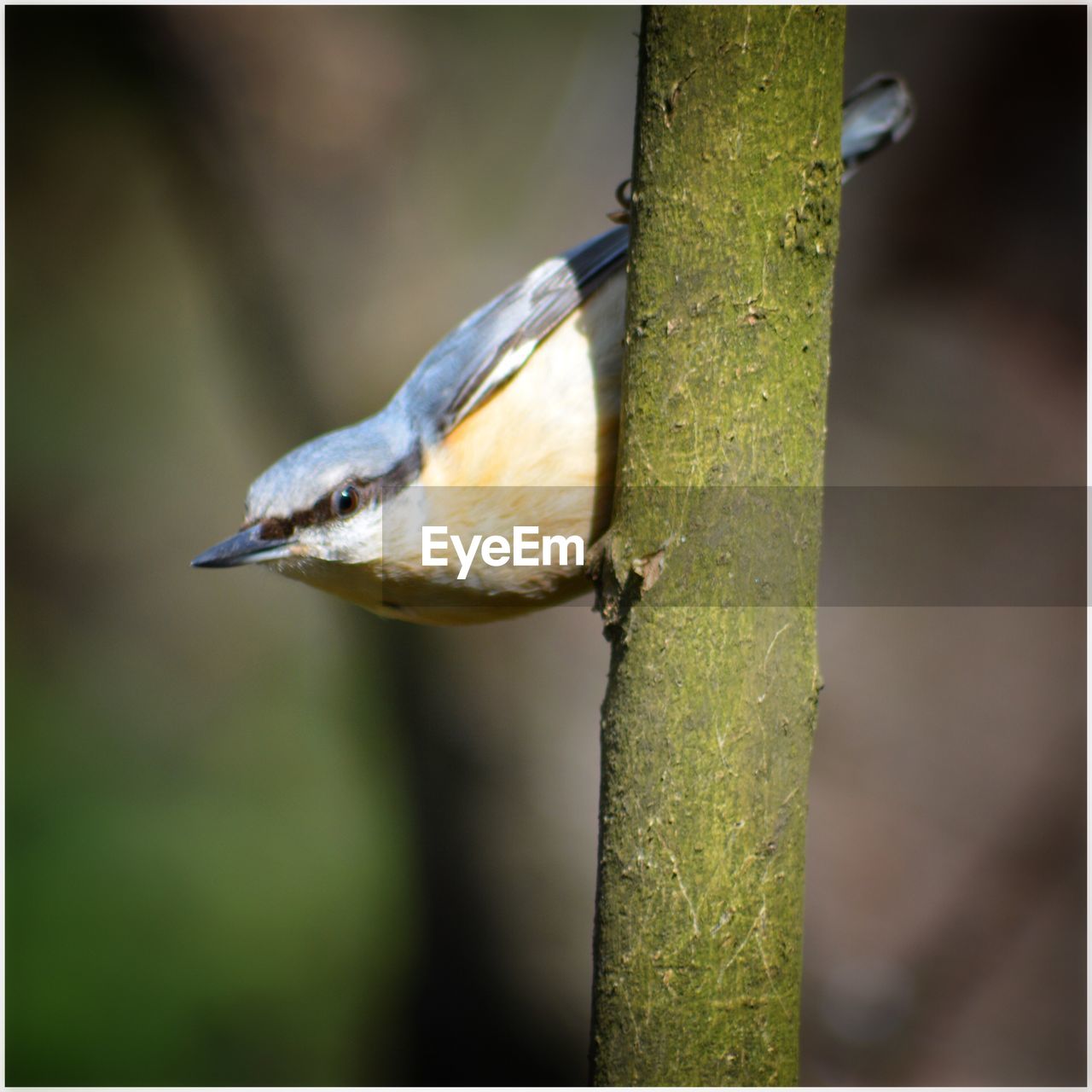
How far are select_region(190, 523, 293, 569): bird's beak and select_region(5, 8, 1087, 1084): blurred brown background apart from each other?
83.5 inches

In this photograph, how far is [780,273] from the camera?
1.15 meters

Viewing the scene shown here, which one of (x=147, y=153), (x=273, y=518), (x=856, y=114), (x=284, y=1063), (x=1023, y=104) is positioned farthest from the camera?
(x=147, y=153)

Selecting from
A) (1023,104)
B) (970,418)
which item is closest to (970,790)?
(970,418)

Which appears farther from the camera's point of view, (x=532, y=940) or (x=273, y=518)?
(x=532, y=940)

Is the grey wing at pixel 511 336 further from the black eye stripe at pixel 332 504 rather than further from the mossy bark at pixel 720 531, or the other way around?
the mossy bark at pixel 720 531

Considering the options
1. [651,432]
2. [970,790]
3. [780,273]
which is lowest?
[970,790]

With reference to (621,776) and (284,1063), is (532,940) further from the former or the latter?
(621,776)

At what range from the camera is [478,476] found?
1630mm

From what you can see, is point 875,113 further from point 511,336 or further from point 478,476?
point 478,476

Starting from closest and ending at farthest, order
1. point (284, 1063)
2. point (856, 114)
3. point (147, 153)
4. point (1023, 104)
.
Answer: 1. point (856, 114)
2. point (1023, 104)
3. point (284, 1063)
4. point (147, 153)

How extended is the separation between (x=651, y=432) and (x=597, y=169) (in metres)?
2.85

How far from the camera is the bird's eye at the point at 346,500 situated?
159 centimetres

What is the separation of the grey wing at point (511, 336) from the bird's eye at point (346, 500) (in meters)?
0.19

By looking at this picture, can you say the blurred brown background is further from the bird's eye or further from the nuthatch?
Result: the bird's eye
